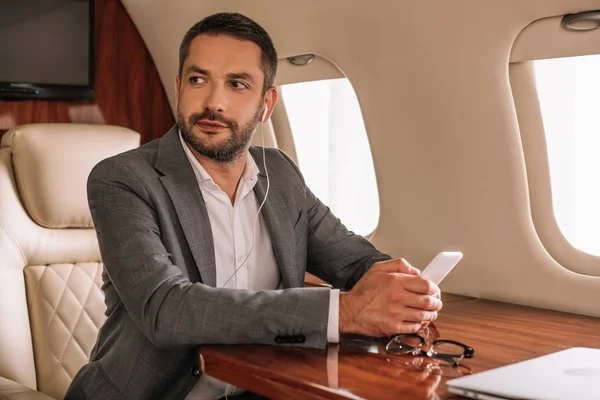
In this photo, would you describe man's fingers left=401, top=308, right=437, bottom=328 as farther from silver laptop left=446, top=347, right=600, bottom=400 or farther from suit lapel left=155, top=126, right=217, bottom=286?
suit lapel left=155, top=126, right=217, bottom=286

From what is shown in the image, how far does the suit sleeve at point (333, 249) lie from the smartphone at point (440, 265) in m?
0.44

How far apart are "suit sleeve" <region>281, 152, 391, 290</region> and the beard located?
0.31 m

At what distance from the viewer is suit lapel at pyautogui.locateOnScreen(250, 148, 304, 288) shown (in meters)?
2.03

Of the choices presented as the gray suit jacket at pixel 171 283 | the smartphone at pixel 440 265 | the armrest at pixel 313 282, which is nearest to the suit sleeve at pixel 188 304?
the gray suit jacket at pixel 171 283

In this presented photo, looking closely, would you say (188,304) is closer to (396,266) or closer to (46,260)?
(396,266)

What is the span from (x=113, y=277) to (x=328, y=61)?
5.09ft

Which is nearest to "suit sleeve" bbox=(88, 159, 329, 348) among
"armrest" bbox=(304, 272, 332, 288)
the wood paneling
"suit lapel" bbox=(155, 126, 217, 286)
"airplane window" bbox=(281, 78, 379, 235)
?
A: "suit lapel" bbox=(155, 126, 217, 286)

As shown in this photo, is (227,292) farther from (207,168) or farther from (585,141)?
(585,141)

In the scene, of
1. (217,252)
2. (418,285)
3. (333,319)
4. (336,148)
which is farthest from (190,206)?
(336,148)

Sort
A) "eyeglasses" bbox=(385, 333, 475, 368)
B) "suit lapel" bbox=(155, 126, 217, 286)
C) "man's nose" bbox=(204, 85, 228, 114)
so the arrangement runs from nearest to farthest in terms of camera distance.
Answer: "eyeglasses" bbox=(385, 333, 475, 368) → "suit lapel" bbox=(155, 126, 217, 286) → "man's nose" bbox=(204, 85, 228, 114)

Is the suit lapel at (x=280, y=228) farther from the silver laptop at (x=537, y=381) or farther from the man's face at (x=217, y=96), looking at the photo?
the silver laptop at (x=537, y=381)

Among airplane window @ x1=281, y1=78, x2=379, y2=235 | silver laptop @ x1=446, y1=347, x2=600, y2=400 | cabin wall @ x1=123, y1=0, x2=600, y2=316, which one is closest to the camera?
silver laptop @ x1=446, y1=347, x2=600, y2=400

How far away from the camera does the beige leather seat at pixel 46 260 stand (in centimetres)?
243

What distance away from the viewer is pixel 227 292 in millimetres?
1617
